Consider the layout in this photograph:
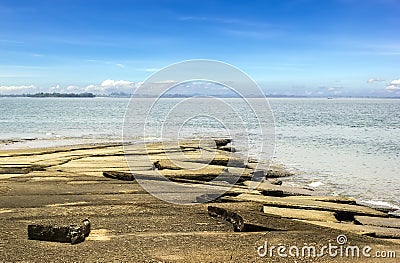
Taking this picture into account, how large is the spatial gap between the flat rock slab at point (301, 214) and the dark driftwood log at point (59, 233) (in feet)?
13.2

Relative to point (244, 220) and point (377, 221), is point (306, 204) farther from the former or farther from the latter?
point (244, 220)

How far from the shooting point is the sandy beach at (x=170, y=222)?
21.2ft

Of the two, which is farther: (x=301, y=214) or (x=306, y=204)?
(x=306, y=204)

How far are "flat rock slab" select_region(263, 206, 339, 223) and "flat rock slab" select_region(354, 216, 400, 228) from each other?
0.62m

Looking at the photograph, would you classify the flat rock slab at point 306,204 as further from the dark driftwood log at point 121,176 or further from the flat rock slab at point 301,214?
the dark driftwood log at point 121,176

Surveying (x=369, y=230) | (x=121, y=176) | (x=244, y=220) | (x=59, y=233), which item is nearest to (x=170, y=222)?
(x=244, y=220)

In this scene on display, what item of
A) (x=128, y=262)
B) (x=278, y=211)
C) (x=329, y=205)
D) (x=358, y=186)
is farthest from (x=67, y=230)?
(x=358, y=186)

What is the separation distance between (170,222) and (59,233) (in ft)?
6.74

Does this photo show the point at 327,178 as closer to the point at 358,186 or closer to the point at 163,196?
the point at 358,186

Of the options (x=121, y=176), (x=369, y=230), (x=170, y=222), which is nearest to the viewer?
(x=170, y=222)

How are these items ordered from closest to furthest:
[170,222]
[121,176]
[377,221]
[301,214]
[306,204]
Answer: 1. [170,222]
2. [301,214]
3. [377,221]
4. [306,204]
5. [121,176]

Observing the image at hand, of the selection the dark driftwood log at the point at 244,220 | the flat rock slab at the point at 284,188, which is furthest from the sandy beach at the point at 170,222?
the flat rock slab at the point at 284,188

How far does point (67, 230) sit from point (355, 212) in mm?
6561

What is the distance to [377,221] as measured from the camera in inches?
393
